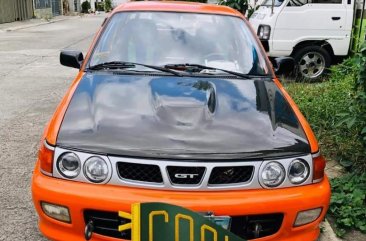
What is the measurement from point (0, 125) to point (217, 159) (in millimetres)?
4289

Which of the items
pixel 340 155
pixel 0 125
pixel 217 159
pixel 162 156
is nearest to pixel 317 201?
pixel 217 159

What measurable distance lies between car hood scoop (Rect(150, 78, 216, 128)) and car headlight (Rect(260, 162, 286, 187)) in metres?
0.47

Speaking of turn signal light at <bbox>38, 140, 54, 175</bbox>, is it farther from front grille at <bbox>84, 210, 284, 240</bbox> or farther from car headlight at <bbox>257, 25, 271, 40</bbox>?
car headlight at <bbox>257, 25, 271, 40</bbox>

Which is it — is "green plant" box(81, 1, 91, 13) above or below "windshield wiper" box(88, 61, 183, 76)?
below

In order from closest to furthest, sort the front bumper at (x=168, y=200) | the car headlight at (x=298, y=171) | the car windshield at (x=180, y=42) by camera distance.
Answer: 1. the front bumper at (x=168, y=200)
2. the car headlight at (x=298, y=171)
3. the car windshield at (x=180, y=42)

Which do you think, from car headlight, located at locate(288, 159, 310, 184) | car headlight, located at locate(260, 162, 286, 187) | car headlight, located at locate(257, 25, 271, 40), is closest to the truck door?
car headlight, located at locate(257, 25, 271, 40)

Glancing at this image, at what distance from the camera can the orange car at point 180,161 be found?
2.48 metres

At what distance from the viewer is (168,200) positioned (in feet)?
7.97

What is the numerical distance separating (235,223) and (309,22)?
22.4 feet

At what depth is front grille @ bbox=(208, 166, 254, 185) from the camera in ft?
8.27

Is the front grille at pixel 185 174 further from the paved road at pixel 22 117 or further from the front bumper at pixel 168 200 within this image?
the paved road at pixel 22 117

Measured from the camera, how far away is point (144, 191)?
2.47 metres

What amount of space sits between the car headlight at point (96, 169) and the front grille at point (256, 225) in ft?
2.47

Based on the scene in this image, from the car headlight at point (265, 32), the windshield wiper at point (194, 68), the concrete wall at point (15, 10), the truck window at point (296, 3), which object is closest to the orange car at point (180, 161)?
the windshield wiper at point (194, 68)
